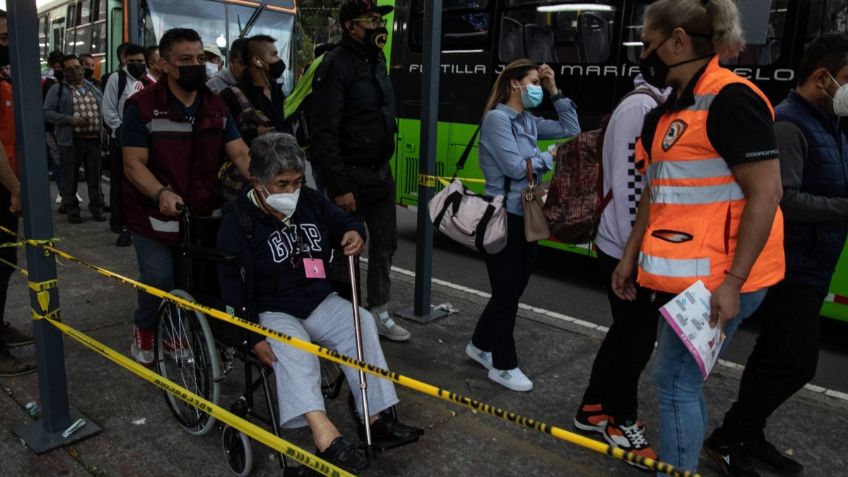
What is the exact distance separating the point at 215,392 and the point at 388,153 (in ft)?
6.18

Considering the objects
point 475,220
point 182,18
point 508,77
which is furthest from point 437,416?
point 182,18

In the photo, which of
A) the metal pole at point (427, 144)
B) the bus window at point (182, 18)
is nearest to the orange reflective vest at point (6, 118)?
the metal pole at point (427, 144)

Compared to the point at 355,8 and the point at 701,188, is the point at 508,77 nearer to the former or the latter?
the point at 355,8

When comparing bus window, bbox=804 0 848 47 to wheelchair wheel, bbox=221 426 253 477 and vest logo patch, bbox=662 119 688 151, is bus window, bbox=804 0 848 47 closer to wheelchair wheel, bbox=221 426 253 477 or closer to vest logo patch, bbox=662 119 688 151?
vest logo patch, bbox=662 119 688 151

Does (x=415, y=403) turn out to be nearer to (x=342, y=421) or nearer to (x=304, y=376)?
(x=342, y=421)

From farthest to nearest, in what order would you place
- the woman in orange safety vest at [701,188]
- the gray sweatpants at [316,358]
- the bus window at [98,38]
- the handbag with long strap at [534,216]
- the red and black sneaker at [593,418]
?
the bus window at [98,38] → the handbag with long strap at [534,216] → the red and black sneaker at [593,418] → the gray sweatpants at [316,358] → the woman in orange safety vest at [701,188]

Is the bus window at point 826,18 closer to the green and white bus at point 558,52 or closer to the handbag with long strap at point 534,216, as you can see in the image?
the green and white bus at point 558,52

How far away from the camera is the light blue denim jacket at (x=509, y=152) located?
3574 millimetres

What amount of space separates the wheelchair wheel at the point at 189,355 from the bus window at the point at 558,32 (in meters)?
4.22

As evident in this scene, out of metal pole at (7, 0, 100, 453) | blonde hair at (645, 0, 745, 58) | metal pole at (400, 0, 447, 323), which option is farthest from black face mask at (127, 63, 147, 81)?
blonde hair at (645, 0, 745, 58)

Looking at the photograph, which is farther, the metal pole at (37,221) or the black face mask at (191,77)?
the black face mask at (191,77)

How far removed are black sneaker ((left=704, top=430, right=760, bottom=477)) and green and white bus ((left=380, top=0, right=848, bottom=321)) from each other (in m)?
2.24

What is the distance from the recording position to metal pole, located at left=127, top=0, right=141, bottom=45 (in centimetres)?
1016

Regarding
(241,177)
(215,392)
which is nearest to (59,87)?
(241,177)
